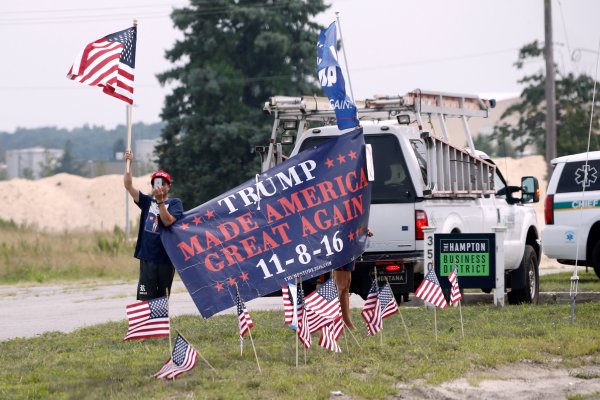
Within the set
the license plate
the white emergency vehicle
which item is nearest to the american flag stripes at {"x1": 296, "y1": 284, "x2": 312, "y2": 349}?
the license plate

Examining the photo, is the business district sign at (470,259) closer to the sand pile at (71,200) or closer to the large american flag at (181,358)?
the large american flag at (181,358)

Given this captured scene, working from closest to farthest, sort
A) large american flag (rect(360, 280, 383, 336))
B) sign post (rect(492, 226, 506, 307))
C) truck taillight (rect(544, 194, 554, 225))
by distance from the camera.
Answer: large american flag (rect(360, 280, 383, 336))
sign post (rect(492, 226, 506, 307))
truck taillight (rect(544, 194, 554, 225))

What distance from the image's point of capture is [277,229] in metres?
11.6

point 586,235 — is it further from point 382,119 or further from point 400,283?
point 400,283

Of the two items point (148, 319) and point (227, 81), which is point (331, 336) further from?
point (227, 81)

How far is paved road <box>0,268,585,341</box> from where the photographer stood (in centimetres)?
1720

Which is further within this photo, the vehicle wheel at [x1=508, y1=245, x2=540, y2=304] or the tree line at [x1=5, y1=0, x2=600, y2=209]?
the tree line at [x1=5, y1=0, x2=600, y2=209]

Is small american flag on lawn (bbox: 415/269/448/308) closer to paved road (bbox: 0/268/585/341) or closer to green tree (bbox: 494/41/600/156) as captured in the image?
paved road (bbox: 0/268/585/341)

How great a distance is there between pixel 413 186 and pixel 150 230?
4.39 metres

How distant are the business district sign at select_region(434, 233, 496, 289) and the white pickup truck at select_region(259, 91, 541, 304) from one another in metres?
0.27

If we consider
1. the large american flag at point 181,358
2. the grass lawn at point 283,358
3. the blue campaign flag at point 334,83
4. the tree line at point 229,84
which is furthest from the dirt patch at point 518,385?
the tree line at point 229,84

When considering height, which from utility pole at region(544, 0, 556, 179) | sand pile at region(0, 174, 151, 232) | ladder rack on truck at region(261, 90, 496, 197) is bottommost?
sand pile at region(0, 174, 151, 232)

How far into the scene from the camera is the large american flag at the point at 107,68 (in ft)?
38.5

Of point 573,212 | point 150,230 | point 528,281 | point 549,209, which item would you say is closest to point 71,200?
point 549,209
